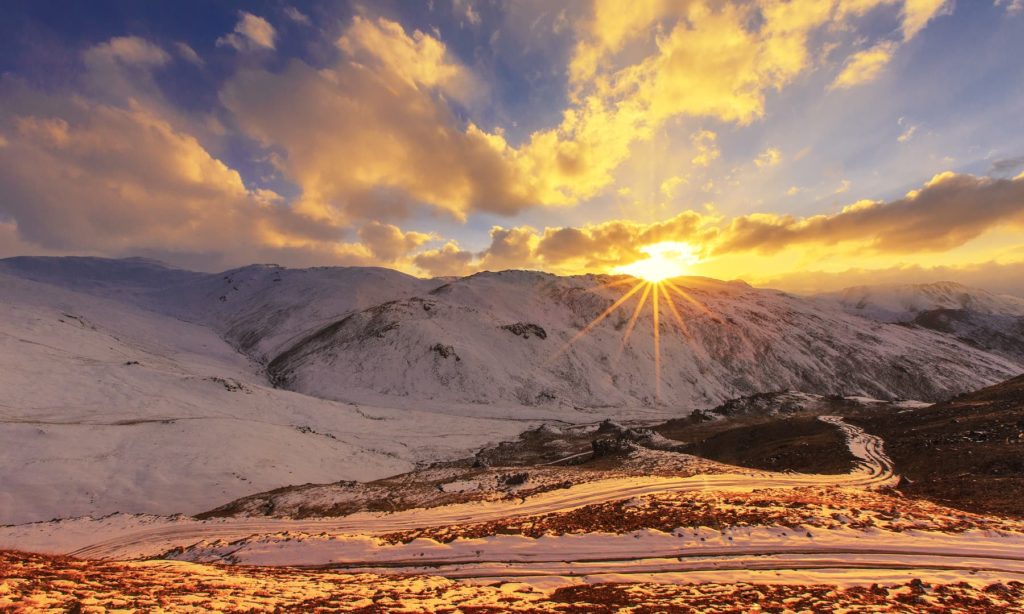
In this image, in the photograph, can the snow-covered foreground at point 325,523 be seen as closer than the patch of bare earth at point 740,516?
No

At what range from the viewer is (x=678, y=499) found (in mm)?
19859

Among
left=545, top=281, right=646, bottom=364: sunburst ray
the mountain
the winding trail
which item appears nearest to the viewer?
the winding trail

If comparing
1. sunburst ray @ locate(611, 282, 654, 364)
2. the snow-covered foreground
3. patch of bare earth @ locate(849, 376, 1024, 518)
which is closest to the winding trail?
the snow-covered foreground

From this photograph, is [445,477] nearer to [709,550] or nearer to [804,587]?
[709,550]

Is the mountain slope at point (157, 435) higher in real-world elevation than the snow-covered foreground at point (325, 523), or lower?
higher

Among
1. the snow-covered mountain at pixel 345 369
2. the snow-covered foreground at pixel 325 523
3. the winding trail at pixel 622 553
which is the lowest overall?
the snow-covered foreground at pixel 325 523

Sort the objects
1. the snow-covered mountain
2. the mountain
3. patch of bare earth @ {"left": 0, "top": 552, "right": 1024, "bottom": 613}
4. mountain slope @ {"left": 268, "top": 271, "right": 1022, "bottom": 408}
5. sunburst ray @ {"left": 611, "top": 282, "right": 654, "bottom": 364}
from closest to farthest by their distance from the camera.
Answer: patch of bare earth @ {"left": 0, "top": 552, "right": 1024, "bottom": 613}, the snow-covered mountain, mountain slope @ {"left": 268, "top": 271, "right": 1022, "bottom": 408}, the mountain, sunburst ray @ {"left": 611, "top": 282, "right": 654, "bottom": 364}

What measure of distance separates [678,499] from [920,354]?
490ft

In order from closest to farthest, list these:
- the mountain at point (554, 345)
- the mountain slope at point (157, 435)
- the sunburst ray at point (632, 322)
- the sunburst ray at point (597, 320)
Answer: the mountain slope at point (157, 435) < the mountain at point (554, 345) < the sunburst ray at point (597, 320) < the sunburst ray at point (632, 322)

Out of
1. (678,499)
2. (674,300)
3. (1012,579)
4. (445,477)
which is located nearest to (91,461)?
(445,477)

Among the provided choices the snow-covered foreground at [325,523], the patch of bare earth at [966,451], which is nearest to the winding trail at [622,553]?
the snow-covered foreground at [325,523]

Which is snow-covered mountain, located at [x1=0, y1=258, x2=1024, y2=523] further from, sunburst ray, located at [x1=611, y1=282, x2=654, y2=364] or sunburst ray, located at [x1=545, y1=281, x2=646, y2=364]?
sunburst ray, located at [x1=545, y1=281, x2=646, y2=364]

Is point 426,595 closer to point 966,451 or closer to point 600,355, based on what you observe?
point 966,451

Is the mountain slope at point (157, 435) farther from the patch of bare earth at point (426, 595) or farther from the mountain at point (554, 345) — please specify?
the mountain at point (554, 345)
